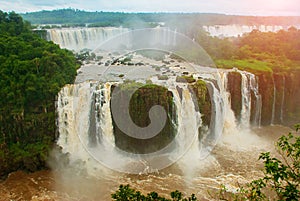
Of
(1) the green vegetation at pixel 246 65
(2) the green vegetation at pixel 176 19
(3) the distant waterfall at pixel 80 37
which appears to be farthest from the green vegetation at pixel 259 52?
(2) the green vegetation at pixel 176 19

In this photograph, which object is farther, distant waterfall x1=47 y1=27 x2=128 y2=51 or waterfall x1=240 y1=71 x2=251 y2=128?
distant waterfall x1=47 y1=27 x2=128 y2=51

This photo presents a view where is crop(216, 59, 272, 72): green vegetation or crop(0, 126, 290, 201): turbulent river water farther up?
crop(216, 59, 272, 72): green vegetation

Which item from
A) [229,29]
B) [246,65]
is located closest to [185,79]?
[246,65]

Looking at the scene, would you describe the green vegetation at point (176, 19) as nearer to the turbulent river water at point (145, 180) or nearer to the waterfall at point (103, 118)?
the waterfall at point (103, 118)

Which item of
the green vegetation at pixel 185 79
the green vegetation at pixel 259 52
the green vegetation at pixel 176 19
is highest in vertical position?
the green vegetation at pixel 176 19

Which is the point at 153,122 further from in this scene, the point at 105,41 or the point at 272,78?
the point at 105,41

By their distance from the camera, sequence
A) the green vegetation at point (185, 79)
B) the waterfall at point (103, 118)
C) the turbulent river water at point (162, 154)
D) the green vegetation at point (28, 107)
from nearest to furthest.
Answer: the turbulent river water at point (162, 154) < the green vegetation at point (28, 107) < the waterfall at point (103, 118) < the green vegetation at point (185, 79)

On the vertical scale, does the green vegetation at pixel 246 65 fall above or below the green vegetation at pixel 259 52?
below

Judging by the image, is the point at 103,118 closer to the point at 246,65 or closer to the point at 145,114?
the point at 145,114

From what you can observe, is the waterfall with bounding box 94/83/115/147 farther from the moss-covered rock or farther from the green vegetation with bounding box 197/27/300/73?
the green vegetation with bounding box 197/27/300/73

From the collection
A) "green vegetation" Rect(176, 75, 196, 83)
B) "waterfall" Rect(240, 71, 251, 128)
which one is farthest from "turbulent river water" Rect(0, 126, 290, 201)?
"green vegetation" Rect(176, 75, 196, 83)
